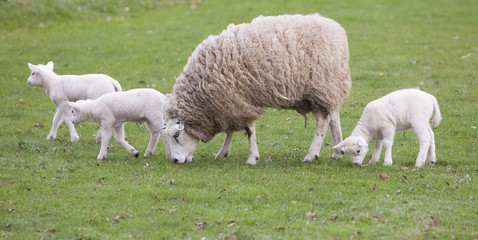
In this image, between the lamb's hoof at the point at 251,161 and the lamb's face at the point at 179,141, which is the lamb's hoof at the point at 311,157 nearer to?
the lamb's hoof at the point at 251,161

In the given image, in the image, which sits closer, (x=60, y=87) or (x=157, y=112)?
(x=157, y=112)

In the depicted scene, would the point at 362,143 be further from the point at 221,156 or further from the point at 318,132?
the point at 221,156

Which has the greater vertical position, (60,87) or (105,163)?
(60,87)

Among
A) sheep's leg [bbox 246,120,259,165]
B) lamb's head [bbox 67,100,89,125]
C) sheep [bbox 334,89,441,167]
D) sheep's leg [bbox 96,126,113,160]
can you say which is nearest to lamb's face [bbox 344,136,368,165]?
sheep [bbox 334,89,441,167]

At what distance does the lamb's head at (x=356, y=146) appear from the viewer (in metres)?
9.71

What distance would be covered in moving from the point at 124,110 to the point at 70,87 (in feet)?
7.29

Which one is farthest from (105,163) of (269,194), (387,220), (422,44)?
(422,44)

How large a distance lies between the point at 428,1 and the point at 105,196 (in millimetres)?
24455

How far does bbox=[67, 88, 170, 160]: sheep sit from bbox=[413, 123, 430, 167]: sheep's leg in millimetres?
4284

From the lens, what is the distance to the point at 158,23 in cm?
2506

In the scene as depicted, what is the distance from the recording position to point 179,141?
10180 mm

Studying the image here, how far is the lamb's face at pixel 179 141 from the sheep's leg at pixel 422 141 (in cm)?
364

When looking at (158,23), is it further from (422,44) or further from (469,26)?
(469,26)

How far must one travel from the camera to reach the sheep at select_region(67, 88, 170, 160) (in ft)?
34.6
